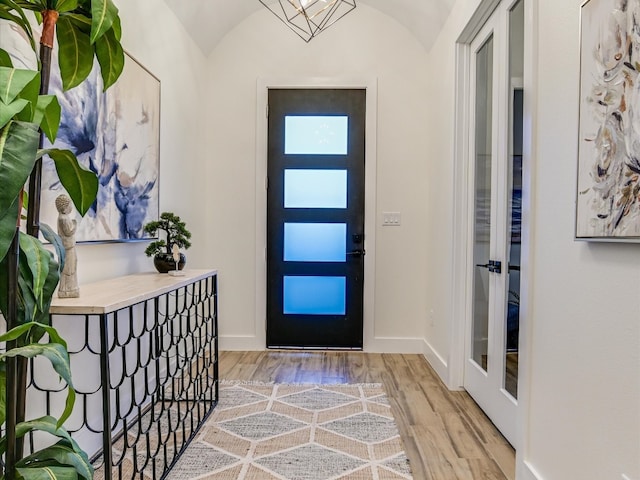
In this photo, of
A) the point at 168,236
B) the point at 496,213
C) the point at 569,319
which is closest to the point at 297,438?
the point at 168,236

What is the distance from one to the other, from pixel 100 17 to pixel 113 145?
1.34 m

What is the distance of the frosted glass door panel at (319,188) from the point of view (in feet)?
12.1

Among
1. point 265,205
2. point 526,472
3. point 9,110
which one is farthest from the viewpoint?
point 265,205

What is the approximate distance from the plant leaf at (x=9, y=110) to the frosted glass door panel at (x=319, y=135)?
9.91ft

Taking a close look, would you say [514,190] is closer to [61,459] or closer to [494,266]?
[494,266]

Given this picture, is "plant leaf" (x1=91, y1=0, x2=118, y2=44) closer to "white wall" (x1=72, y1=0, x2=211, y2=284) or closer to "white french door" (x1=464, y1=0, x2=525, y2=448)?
"white wall" (x1=72, y1=0, x2=211, y2=284)

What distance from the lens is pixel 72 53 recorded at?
3.58 ft

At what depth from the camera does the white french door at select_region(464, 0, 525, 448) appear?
2.15m

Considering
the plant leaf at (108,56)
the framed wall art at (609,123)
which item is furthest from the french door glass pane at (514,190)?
the plant leaf at (108,56)

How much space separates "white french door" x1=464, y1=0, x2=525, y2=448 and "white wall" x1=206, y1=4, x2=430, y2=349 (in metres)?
0.93

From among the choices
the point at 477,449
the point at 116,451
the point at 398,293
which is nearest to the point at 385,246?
the point at 398,293

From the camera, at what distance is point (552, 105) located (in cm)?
154

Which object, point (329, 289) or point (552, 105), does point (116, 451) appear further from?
point (552, 105)

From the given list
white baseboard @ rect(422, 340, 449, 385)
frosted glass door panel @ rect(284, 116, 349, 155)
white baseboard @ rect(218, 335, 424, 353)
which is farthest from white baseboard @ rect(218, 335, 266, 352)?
frosted glass door panel @ rect(284, 116, 349, 155)
